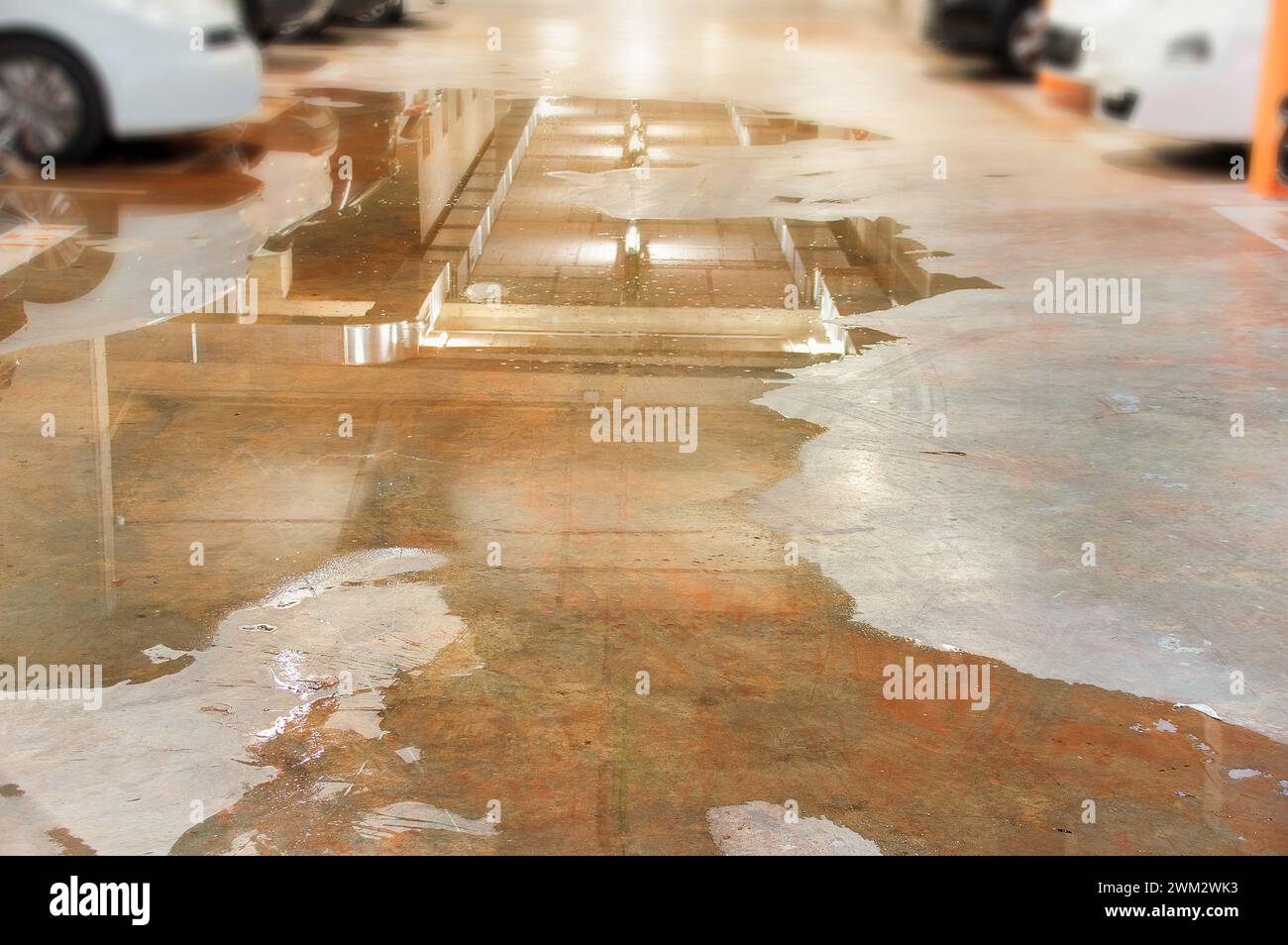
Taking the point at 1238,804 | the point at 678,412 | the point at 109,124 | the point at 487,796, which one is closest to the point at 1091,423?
the point at 678,412

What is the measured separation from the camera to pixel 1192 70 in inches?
387

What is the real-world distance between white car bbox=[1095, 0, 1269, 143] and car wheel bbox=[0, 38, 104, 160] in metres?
6.89

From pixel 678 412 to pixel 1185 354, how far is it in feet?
7.68

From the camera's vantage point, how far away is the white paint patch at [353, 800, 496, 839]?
2990mm

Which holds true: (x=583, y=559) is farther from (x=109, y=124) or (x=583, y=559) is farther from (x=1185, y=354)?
(x=109, y=124)

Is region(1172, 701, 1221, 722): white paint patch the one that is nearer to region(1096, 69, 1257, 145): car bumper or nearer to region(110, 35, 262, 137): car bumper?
region(1096, 69, 1257, 145): car bumper

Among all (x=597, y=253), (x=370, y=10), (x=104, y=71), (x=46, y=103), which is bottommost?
(x=597, y=253)

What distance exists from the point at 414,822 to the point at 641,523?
1711 millimetres

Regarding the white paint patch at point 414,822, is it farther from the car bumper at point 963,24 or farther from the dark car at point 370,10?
the dark car at point 370,10

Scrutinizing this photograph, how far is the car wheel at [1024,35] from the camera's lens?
47.3ft

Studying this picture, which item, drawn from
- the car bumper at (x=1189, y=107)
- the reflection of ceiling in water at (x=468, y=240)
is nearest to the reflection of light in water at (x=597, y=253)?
the reflection of ceiling in water at (x=468, y=240)

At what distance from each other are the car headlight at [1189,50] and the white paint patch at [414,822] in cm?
862

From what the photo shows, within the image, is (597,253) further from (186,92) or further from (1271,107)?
(1271,107)

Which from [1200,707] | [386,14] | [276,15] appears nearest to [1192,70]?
[1200,707]
